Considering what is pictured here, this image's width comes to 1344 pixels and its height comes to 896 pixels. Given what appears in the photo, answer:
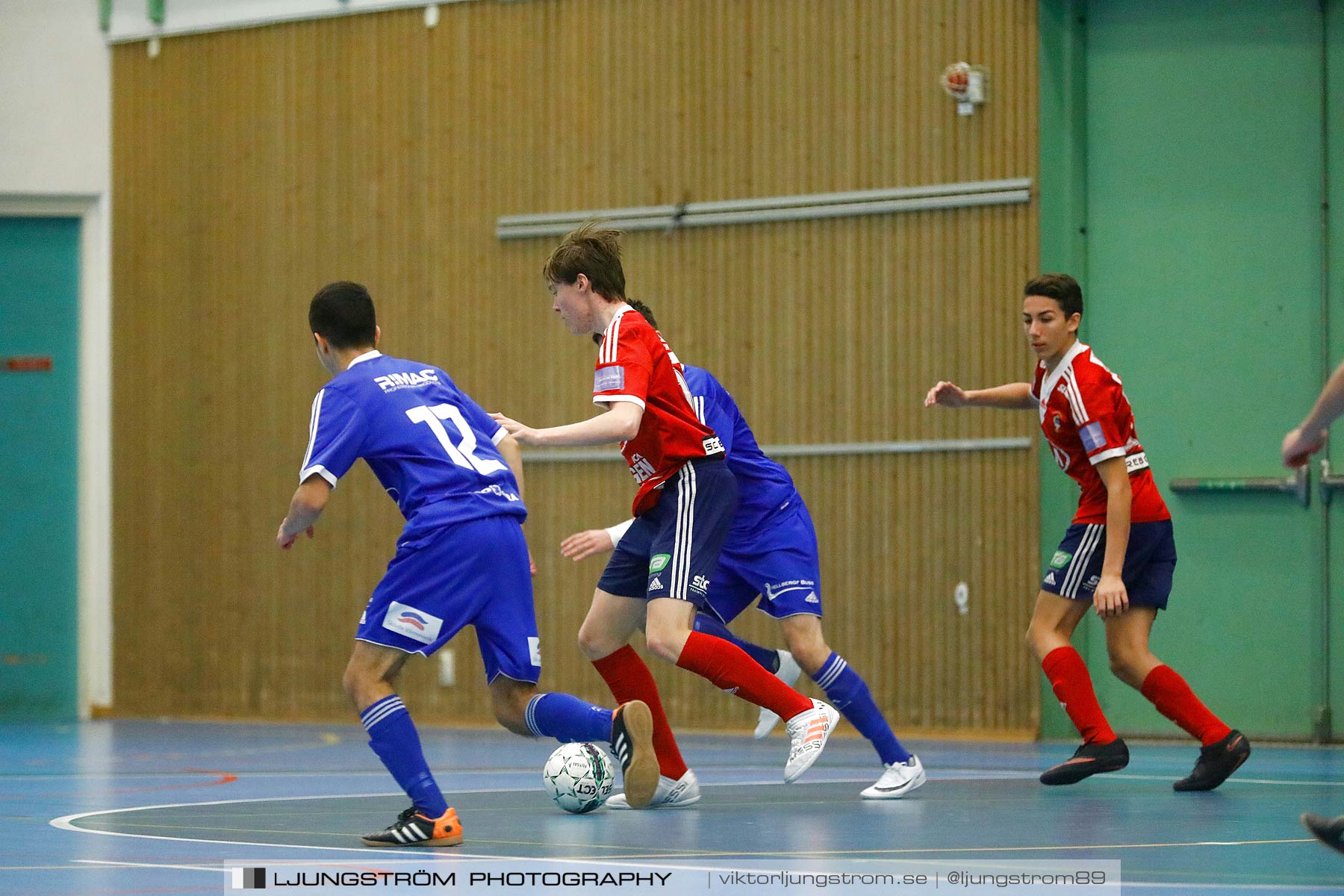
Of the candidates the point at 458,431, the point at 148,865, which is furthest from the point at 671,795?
the point at 148,865

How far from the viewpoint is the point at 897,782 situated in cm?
625

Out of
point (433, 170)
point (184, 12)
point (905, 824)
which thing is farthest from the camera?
point (184, 12)

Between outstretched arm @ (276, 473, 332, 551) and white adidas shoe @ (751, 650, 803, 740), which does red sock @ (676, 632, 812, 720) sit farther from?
outstretched arm @ (276, 473, 332, 551)

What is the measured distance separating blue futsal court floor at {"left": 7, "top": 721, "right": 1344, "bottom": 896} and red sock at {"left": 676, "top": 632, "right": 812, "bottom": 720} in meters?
0.36

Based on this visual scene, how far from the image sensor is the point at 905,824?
5.36m

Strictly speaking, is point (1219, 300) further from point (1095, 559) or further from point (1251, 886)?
point (1251, 886)

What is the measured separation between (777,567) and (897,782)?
85 centimetres

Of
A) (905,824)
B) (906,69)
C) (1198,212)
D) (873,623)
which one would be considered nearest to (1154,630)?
(873,623)

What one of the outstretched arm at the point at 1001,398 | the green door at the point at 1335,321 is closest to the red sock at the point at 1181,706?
the outstretched arm at the point at 1001,398

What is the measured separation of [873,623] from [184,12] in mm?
6737

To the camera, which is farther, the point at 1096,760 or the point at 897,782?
the point at 1096,760

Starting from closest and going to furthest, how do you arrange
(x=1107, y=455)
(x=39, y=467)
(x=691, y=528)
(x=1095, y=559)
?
(x=691, y=528), (x=1107, y=455), (x=1095, y=559), (x=39, y=467)

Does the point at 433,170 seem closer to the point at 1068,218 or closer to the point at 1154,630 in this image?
the point at 1068,218

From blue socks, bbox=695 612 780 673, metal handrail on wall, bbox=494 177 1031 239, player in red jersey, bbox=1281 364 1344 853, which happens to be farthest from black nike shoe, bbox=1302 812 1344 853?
metal handrail on wall, bbox=494 177 1031 239
